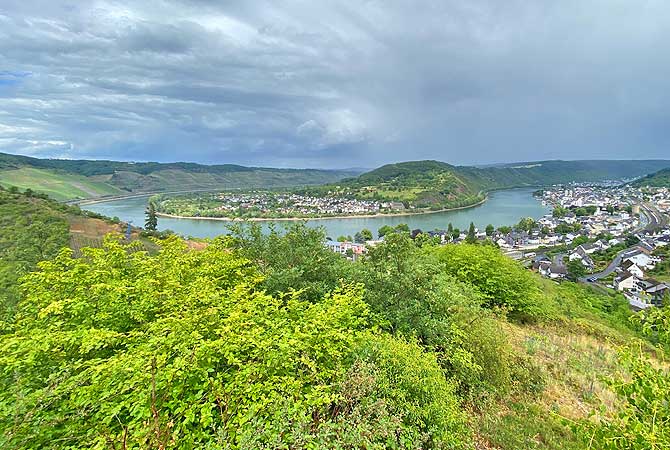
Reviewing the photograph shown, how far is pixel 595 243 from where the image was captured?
204 ft

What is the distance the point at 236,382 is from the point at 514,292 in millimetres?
11707

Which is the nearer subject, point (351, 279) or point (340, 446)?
point (340, 446)

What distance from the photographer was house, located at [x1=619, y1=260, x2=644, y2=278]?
4327cm

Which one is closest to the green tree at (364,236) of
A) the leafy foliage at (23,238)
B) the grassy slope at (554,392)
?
the leafy foliage at (23,238)

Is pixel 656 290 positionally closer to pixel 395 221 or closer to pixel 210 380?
pixel 210 380

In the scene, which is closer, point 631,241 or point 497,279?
point 497,279

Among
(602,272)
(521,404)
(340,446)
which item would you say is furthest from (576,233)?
(340,446)

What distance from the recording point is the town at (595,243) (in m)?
40.8

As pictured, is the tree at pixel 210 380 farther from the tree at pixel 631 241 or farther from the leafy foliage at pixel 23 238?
the tree at pixel 631 241

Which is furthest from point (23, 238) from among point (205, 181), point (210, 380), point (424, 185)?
point (205, 181)

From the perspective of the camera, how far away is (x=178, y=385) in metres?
3.36

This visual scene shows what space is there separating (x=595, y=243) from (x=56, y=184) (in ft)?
513

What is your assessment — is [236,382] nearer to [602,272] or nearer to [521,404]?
[521,404]

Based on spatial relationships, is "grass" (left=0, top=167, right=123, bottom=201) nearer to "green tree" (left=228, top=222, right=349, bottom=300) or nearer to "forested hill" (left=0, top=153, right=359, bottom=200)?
"forested hill" (left=0, top=153, right=359, bottom=200)
